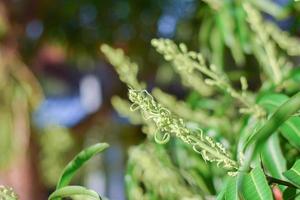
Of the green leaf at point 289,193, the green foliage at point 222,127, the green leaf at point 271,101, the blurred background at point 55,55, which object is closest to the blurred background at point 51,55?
the blurred background at point 55,55

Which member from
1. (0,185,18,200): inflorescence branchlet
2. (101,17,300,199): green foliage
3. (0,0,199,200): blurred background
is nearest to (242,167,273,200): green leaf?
(101,17,300,199): green foliage

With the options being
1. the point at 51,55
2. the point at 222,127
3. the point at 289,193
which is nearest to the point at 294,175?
the point at 289,193

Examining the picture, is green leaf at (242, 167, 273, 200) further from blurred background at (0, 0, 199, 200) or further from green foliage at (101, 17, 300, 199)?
blurred background at (0, 0, 199, 200)

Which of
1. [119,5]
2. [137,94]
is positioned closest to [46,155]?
[119,5]

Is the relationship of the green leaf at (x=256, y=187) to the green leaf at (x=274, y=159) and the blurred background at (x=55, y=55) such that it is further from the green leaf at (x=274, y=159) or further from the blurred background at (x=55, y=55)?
the blurred background at (x=55, y=55)

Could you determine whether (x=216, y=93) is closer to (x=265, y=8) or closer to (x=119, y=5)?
(x=265, y=8)

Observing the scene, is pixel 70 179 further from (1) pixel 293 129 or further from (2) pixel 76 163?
(1) pixel 293 129
